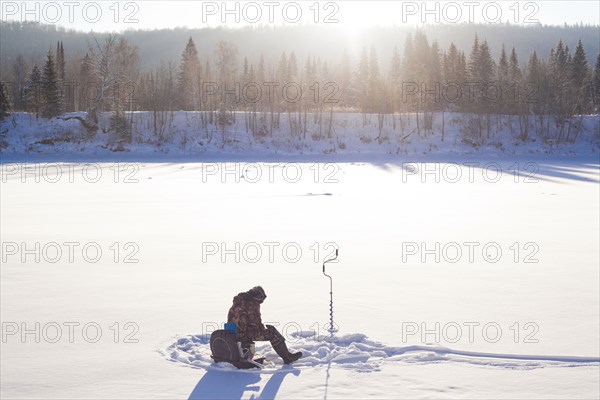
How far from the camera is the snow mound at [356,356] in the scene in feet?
18.9

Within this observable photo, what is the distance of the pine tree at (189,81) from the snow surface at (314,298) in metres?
43.5

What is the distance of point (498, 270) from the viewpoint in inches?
392

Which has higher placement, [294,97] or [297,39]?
[297,39]

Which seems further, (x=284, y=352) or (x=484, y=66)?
(x=484, y=66)

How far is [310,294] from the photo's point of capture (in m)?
8.33

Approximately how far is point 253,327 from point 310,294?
2.59 meters

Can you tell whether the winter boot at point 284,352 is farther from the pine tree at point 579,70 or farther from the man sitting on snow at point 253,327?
the pine tree at point 579,70

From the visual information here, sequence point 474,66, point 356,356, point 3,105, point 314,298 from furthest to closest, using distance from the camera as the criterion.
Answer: point 474,66
point 3,105
point 314,298
point 356,356

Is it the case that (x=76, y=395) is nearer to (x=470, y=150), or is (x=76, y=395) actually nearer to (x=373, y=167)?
(x=373, y=167)

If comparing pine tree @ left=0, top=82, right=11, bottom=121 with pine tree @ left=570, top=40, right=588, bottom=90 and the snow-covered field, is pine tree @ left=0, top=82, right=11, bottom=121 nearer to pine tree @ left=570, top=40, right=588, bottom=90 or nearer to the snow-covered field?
the snow-covered field

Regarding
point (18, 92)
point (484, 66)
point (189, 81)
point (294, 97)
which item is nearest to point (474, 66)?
point (484, 66)

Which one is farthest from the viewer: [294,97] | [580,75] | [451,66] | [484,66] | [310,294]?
[451,66]

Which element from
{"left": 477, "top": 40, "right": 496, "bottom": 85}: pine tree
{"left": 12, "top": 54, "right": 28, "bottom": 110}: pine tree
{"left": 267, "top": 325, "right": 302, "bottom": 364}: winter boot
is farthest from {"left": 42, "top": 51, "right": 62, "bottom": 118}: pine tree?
{"left": 267, "top": 325, "right": 302, "bottom": 364}: winter boot

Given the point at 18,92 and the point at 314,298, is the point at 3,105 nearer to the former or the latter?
the point at 18,92
